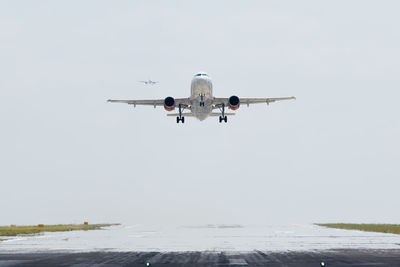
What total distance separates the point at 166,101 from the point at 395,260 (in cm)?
4254

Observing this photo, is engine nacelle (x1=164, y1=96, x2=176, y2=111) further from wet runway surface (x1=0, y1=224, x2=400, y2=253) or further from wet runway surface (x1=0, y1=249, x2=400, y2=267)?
wet runway surface (x1=0, y1=249, x2=400, y2=267)

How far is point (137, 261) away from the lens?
3703cm

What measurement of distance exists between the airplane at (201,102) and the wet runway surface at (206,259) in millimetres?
31376

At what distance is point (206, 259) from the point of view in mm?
37812

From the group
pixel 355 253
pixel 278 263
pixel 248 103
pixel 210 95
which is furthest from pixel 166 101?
pixel 278 263

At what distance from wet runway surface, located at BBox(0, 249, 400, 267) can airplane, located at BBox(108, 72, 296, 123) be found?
103 ft

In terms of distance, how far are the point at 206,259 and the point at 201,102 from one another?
121 feet

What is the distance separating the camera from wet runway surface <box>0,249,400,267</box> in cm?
3484

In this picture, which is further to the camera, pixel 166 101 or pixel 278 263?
pixel 166 101

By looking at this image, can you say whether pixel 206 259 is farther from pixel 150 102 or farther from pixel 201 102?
pixel 150 102

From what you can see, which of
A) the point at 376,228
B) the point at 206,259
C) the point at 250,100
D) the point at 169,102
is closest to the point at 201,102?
the point at 169,102

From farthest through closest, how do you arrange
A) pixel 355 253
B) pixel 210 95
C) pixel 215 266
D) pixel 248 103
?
1. pixel 248 103
2. pixel 210 95
3. pixel 355 253
4. pixel 215 266

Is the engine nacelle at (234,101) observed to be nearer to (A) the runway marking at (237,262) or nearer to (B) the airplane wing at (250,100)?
(B) the airplane wing at (250,100)

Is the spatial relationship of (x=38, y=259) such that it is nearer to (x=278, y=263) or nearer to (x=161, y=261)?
(x=161, y=261)
